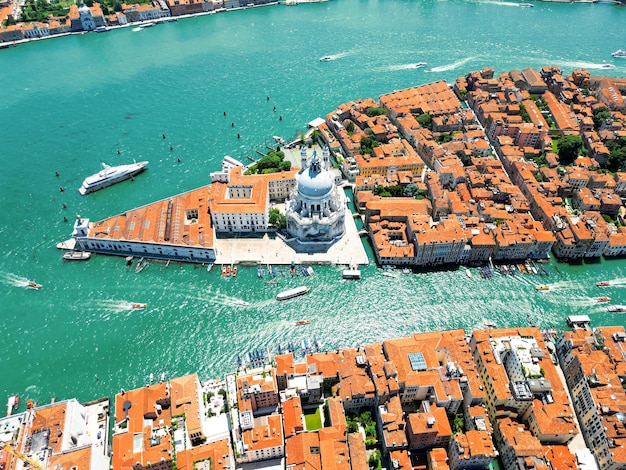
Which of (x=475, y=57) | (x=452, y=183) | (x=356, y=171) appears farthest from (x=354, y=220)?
(x=475, y=57)

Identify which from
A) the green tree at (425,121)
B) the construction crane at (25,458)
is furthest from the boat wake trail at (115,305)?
the green tree at (425,121)

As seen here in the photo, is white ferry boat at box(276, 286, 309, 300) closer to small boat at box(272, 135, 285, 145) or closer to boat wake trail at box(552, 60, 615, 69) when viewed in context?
small boat at box(272, 135, 285, 145)

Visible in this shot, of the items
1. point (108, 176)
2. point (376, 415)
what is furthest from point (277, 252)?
point (108, 176)

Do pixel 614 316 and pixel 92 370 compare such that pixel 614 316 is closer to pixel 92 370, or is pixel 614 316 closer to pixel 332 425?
pixel 332 425

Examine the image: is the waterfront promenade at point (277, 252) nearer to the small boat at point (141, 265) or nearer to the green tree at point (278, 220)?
the green tree at point (278, 220)

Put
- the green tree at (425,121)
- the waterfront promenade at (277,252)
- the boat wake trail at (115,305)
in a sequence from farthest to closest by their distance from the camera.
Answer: the green tree at (425,121), the waterfront promenade at (277,252), the boat wake trail at (115,305)

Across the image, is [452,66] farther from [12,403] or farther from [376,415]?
[12,403]

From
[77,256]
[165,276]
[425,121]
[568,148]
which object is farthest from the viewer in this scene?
[425,121]
